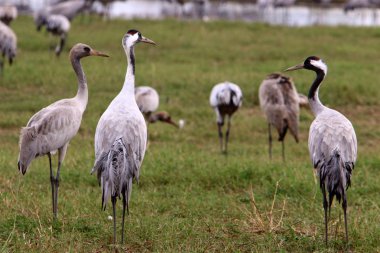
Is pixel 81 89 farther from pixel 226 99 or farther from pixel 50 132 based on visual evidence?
pixel 226 99

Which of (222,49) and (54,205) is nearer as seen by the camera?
(54,205)

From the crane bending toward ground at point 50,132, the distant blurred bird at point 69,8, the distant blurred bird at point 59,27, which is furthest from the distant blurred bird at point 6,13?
the crane bending toward ground at point 50,132

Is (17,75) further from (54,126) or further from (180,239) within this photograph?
(180,239)

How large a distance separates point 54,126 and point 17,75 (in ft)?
28.6

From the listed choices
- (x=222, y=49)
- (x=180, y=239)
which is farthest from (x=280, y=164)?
(x=222, y=49)

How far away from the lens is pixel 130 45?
277 inches

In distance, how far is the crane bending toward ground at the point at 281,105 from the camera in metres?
10.7

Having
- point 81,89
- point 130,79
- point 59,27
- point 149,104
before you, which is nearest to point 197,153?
point 149,104

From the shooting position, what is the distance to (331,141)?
6.48m

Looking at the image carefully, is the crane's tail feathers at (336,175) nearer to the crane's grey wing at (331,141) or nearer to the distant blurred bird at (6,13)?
the crane's grey wing at (331,141)

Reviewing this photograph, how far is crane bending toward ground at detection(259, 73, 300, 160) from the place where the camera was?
10.7 metres

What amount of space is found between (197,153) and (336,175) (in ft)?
14.9

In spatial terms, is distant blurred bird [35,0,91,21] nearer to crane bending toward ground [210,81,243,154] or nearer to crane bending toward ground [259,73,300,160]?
crane bending toward ground [210,81,243,154]

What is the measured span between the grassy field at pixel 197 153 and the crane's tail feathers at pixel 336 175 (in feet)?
1.66
